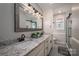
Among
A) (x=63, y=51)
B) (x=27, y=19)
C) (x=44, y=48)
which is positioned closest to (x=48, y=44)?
(x=44, y=48)

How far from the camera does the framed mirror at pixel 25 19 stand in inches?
57.0

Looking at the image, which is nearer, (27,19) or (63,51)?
(63,51)

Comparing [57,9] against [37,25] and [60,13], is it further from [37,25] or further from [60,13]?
[37,25]

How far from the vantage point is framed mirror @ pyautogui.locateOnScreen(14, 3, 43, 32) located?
4.75 feet

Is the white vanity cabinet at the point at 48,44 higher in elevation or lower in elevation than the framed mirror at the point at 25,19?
lower

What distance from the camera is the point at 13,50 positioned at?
1.11 m

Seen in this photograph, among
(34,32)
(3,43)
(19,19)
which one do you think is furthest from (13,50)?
(34,32)

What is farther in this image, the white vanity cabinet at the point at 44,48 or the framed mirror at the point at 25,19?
the framed mirror at the point at 25,19

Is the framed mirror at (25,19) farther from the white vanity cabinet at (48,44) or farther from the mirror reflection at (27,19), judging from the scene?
the white vanity cabinet at (48,44)

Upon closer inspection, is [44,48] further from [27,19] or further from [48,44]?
[27,19]

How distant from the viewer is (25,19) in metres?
1.53

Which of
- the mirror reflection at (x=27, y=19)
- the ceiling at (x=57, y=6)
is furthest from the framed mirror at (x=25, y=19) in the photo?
the ceiling at (x=57, y=6)

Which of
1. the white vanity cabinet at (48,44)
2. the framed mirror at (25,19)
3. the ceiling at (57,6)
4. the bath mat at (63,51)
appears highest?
the ceiling at (57,6)

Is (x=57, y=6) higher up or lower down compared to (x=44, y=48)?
higher up
